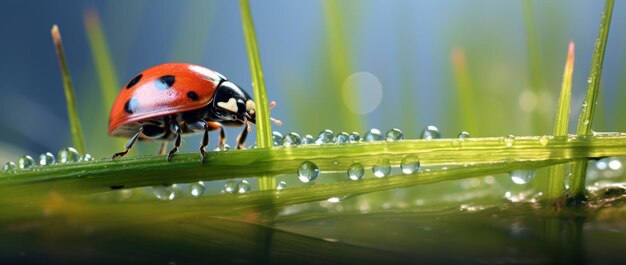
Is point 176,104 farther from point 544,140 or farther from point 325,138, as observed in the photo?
point 544,140

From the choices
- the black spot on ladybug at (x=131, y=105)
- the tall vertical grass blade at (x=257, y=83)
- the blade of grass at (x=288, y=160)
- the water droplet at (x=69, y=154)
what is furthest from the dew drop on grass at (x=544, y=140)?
the black spot on ladybug at (x=131, y=105)

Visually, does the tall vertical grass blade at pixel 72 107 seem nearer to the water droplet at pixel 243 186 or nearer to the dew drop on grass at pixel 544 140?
the water droplet at pixel 243 186

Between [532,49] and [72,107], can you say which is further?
[532,49]

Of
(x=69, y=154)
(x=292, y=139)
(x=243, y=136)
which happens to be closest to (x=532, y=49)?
(x=243, y=136)

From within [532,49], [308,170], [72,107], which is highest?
[532,49]

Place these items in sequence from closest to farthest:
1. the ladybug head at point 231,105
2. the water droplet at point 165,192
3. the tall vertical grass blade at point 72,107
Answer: the water droplet at point 165,192
the tall vertical grass blade at point 72,107
the ladybug head at point 231,105

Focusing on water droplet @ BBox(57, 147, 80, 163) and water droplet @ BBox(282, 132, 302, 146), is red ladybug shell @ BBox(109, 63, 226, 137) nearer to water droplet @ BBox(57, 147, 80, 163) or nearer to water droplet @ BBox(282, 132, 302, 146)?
water droplet @ BBox(57, 147, 80, 163)

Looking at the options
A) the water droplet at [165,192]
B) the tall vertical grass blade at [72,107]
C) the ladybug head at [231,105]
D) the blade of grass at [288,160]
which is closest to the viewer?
the blade of grass at [288,160]
